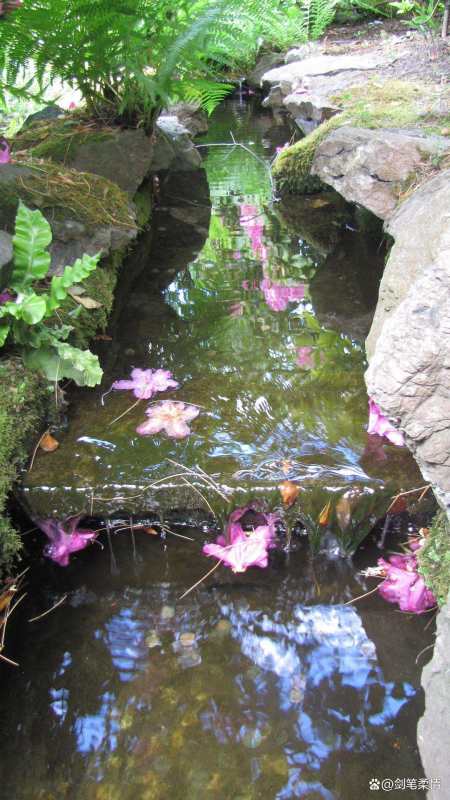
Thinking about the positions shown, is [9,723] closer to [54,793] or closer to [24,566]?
[54,793]

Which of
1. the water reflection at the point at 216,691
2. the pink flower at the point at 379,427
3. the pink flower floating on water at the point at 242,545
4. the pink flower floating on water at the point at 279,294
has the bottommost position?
the water reflection at the point at 216,691

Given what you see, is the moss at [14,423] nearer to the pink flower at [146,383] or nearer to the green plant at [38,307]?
the green plant at [38,307]

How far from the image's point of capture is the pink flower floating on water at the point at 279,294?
11.6 feet

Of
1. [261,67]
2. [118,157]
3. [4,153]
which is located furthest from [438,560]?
[261,67]

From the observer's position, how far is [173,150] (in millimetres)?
5445

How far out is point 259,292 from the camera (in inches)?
145

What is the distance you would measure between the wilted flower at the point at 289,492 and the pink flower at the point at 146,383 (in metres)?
0.80

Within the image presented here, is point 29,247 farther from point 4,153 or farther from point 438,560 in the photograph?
point 438,560

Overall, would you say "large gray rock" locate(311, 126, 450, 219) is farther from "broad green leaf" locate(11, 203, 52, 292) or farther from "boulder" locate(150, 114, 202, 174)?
"boulder" locate(150, 114, 202, 174)

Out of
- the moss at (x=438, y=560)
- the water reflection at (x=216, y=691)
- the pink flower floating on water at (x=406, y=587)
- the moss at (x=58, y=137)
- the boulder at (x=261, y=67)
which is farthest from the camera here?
the boulder at (x=261, y=67)

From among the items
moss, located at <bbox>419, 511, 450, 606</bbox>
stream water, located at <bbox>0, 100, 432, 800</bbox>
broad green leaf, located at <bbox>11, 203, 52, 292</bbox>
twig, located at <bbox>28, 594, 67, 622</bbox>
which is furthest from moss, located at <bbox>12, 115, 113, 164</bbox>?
moss, located at <bbox>419, 511, 450, 606</bbox>

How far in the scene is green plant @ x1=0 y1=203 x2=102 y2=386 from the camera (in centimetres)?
216

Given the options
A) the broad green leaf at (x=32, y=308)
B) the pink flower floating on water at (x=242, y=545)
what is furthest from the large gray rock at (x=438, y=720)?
the broad green leaf at (x=32, y=308)

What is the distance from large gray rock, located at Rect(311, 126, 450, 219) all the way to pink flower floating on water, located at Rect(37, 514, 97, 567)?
2.29 metres
